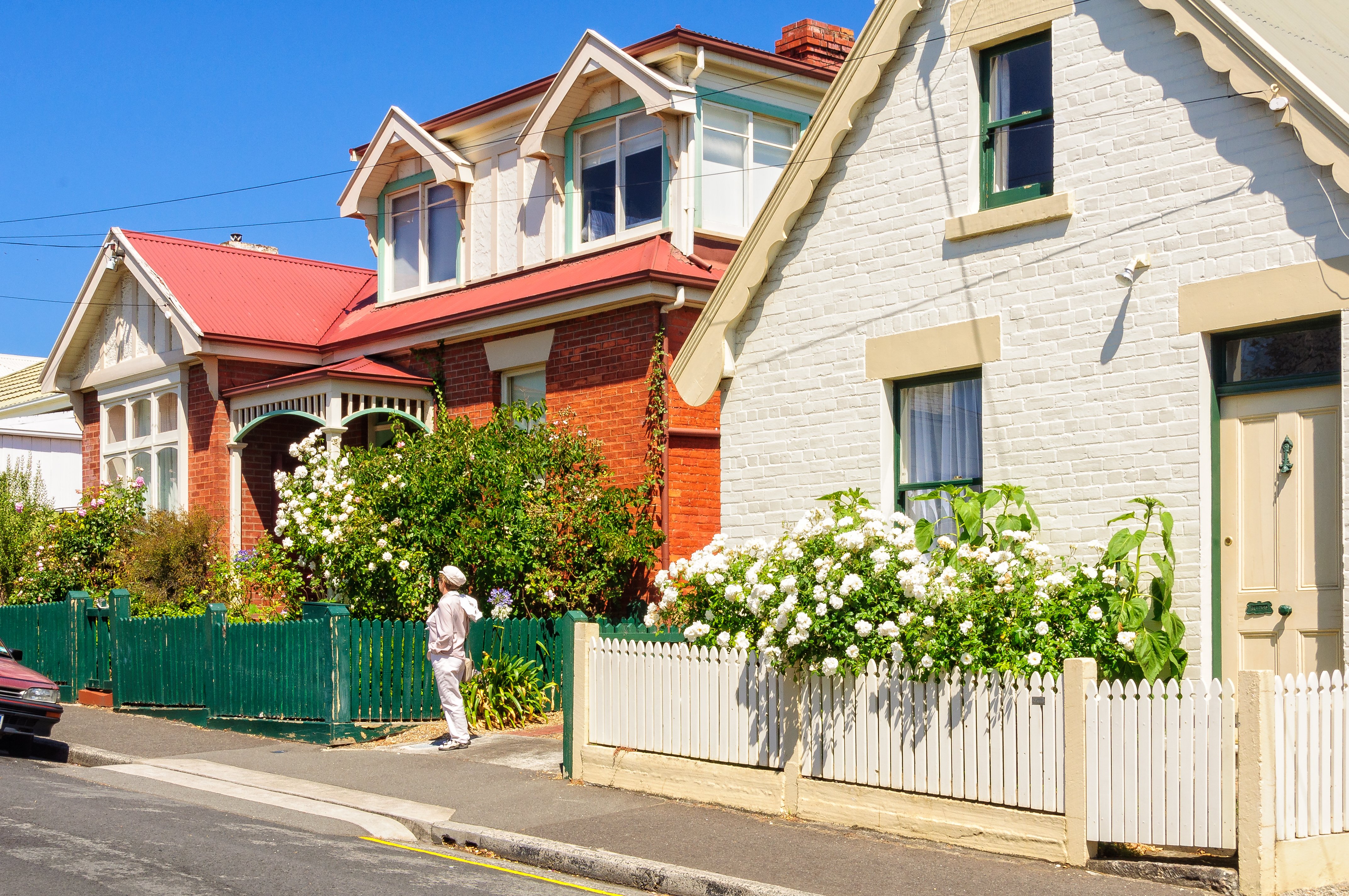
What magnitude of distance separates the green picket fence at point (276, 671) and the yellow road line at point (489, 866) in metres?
4.23

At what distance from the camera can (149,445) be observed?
2139 cm

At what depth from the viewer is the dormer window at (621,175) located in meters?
16.4

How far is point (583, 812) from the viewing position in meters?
9.82

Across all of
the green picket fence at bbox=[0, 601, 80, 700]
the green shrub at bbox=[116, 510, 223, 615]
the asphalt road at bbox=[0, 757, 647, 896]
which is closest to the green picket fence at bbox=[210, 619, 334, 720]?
the asphalt road at bbox=[0, 757, 647, 896]

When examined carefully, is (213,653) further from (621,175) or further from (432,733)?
(621,175)

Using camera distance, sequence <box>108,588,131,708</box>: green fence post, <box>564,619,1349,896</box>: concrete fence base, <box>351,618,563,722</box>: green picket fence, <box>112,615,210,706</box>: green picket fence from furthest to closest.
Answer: <box>108,588,131,708</box>: green fence post, <box>112,615,210,706</box>: green picket fence, <box>351,618,563,722</box>: green picket fence, <box>564,619,1349,896</box>: concrete fence base

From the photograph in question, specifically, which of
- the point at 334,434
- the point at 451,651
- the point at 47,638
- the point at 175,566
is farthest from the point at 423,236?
the point at 451,651

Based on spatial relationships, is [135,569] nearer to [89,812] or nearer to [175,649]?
[175,649]

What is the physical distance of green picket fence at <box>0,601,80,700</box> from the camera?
17953 millimetres

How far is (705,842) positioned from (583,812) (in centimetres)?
136

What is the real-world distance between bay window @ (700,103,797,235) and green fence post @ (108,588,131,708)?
27.6 feet

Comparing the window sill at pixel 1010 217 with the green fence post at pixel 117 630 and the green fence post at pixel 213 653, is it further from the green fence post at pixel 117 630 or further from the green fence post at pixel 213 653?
the green fence post at pixel 117 630

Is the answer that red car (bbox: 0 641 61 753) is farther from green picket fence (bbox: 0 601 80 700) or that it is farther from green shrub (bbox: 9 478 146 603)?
green shrub (bbox: 9 478 146 603)

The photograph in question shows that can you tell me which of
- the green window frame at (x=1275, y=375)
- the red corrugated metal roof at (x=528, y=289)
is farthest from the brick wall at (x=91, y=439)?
the green window frame at (x=1275, y=375)
